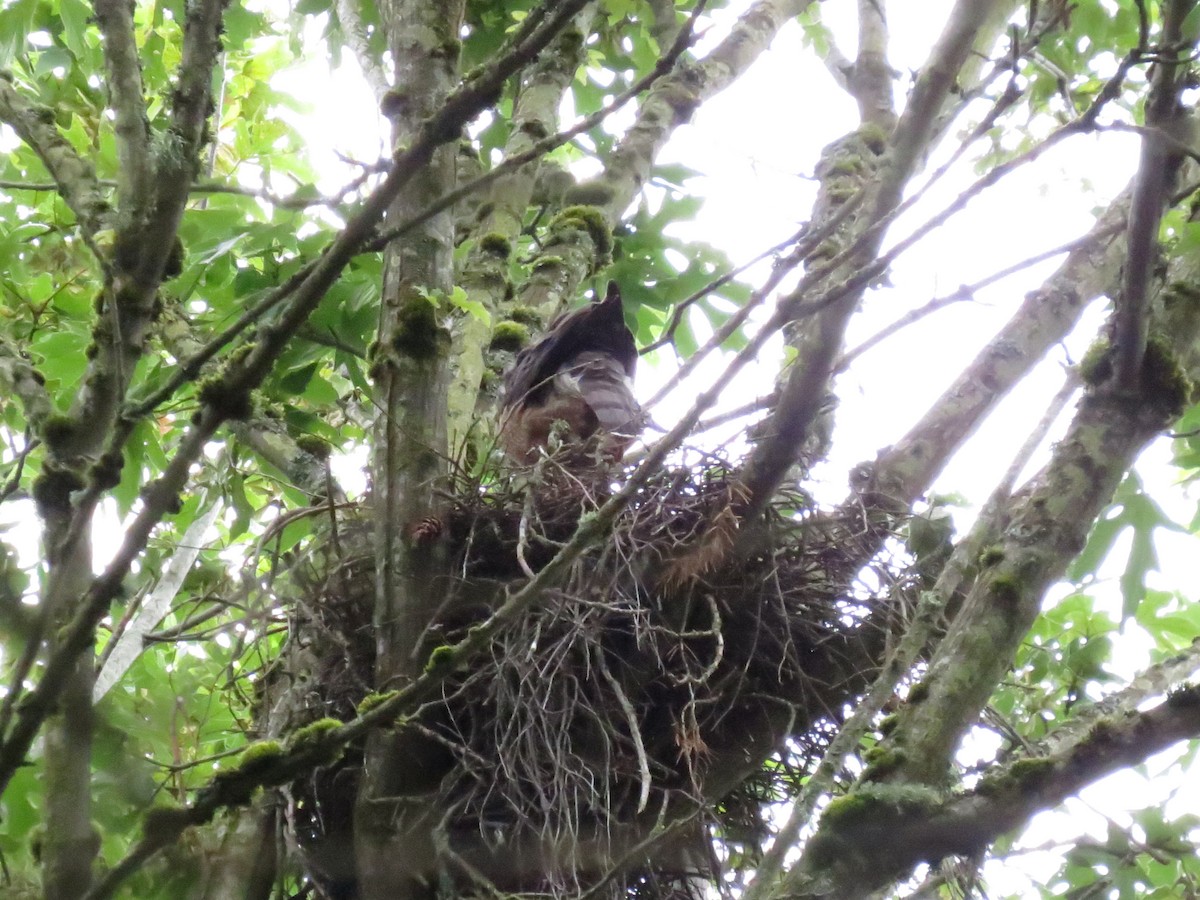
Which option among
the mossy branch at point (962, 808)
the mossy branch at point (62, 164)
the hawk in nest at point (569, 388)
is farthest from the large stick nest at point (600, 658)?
the mossy branch at point (62, 164)

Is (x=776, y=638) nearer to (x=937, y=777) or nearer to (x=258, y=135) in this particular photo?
(x=937, y=777)

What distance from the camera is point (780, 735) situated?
9.26ft

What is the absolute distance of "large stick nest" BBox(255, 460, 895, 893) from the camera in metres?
2.52

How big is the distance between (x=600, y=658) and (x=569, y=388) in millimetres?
1531

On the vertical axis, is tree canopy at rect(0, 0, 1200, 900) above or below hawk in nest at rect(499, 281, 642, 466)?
below

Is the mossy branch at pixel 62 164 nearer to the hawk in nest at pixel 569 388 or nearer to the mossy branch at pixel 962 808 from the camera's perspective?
the hawk in nest at pixel 569 388

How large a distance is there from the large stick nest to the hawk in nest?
2.43 feet

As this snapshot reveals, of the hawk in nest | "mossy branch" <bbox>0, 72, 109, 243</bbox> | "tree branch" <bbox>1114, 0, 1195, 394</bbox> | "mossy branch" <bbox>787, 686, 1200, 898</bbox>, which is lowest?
"mossy branch" <bbox>787, 686, 1200, 898</bbox>

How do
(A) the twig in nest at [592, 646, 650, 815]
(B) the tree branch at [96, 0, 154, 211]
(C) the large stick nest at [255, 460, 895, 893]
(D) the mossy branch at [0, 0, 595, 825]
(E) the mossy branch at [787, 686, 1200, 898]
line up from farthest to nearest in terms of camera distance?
(C) the large stick nest at [255, 460, 895, 893] < (A) the twig in nest at [592, 646, 650, 815] < (B) the tree branch at [96, 0, 154, 211] < (E) the mossy branch at [787, 686, 1200, 898] < (D) the mossy branch at [0, 0, 595, 825]

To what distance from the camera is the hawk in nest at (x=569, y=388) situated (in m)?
3.88

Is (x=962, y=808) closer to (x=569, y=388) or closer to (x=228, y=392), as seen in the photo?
(x=228, y=392)

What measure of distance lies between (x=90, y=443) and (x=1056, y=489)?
1740 mm

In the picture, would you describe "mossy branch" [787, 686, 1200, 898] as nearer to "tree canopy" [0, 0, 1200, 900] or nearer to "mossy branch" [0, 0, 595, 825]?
"tree canopy" [0, 0, 1200, 900]

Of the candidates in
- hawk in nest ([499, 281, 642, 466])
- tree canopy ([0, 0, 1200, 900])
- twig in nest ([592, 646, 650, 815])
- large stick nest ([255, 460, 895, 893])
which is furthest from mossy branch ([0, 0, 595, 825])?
hawk in nest ([499, 281, 642, 466])
